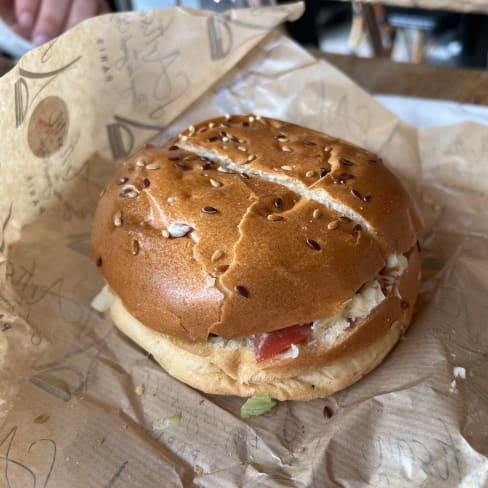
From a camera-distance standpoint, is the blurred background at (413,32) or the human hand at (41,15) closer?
the human hand at (41,15)

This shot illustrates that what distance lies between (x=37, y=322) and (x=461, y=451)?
1245mm

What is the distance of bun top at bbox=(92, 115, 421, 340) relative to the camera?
4.81ft

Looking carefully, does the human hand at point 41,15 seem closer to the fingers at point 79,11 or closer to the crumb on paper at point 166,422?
the fingers at point 79,11

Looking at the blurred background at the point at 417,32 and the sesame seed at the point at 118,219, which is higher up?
the sesame seed at the point at 118,219

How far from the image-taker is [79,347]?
1.79 metres

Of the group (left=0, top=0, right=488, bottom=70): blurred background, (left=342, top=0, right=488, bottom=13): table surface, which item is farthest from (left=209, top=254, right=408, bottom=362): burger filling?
(left=0, top=0, right=488, bottom=70): blurred background

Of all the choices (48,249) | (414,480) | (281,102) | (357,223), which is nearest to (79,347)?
(48,249)

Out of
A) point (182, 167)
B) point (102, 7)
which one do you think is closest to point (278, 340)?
point (182, 167)

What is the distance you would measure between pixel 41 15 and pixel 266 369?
6.83 ft

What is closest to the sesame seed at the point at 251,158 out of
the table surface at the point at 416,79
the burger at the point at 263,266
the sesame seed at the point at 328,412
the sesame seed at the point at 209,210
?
the burger at the point at 263,266

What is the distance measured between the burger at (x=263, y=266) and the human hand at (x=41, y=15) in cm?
130

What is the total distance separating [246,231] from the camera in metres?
1.51

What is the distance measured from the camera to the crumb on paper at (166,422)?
Answer: 1588 mm

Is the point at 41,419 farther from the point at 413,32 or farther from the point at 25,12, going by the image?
the point at 413,32
